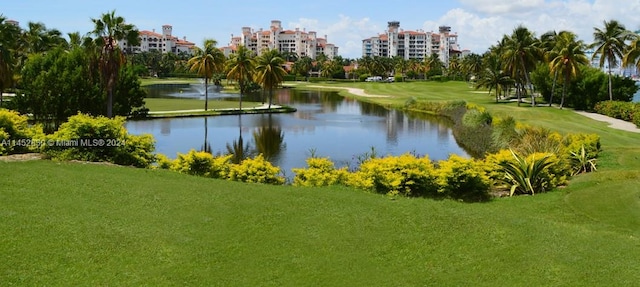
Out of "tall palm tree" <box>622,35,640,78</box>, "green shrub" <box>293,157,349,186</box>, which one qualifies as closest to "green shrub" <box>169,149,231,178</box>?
"green shrub" <box>293,157,349,186</box>

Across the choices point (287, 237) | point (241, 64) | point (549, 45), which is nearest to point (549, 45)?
point (549, 45)

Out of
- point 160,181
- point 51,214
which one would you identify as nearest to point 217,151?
point 160,181

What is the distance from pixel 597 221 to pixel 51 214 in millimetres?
12497

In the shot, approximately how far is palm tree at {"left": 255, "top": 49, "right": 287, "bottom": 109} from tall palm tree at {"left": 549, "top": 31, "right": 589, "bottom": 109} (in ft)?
94.0

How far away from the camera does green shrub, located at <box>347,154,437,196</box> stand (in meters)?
16.0

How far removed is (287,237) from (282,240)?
0.19 meters

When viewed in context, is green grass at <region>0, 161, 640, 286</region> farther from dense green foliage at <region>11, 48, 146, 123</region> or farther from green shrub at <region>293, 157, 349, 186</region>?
dense green foliage at <region>11, 48, 146, 123</region>

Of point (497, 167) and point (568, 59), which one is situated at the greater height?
point (568, 59)

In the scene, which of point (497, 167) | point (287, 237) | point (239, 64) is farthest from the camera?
point (239, 64)

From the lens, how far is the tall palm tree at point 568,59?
54781mm

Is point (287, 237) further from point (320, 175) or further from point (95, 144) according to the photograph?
point (95, 144)

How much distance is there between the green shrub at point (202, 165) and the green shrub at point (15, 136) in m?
5.18

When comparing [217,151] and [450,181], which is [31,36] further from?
[450,181]

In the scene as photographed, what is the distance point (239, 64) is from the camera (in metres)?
59.2
